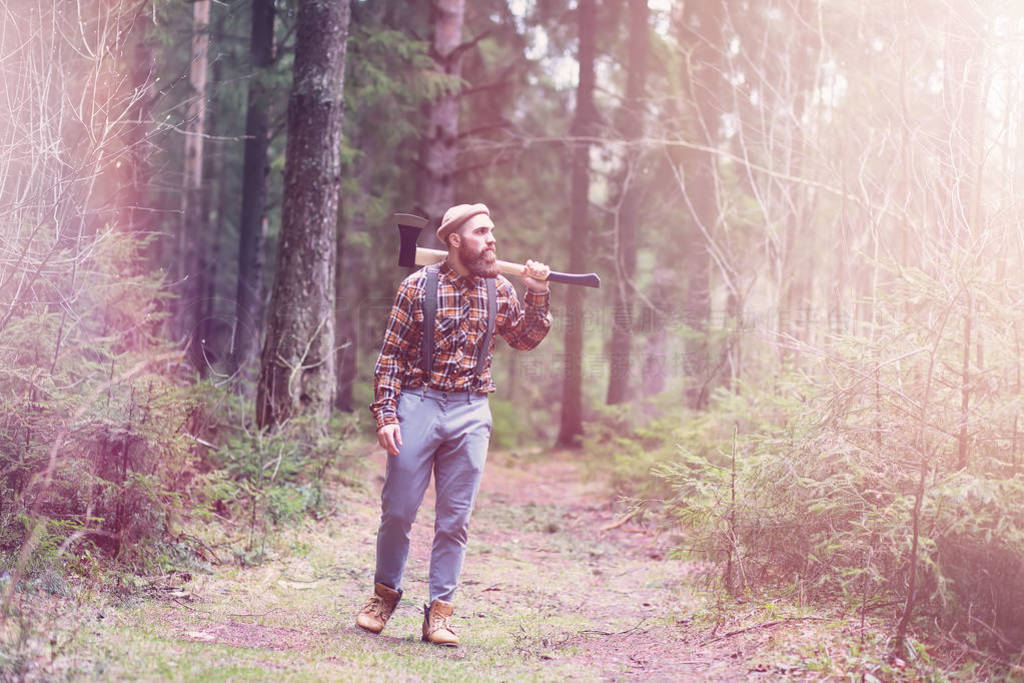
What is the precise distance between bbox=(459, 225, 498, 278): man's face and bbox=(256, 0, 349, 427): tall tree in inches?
186

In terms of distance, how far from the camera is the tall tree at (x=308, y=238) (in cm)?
949

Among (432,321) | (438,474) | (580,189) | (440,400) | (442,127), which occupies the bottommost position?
(438,474)

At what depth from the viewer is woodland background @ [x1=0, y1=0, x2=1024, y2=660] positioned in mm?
5113

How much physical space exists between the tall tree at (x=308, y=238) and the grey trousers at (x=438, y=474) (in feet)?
15.0

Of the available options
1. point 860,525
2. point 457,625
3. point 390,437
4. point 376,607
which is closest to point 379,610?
point 376,607

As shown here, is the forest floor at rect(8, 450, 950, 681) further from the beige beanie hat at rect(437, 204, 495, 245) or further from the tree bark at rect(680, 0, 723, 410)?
the tree bark at rect(680, 0, 723, 410)

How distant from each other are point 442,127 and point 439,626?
12.5 m

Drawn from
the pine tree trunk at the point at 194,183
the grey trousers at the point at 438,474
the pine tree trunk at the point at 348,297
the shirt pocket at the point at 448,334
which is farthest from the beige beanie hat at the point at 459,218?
the pine tree trunk at the point at 348,297

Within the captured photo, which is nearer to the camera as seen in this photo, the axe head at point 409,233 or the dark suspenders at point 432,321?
the dark suspenders at point 432,321

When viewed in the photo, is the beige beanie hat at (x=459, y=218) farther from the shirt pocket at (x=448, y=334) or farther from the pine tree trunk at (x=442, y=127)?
the pine tree trunk at (x=442, y=127)

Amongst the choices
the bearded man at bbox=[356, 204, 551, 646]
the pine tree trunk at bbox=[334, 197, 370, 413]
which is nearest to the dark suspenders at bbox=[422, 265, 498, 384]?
the bearded man at bbox=[356, 204, 551, 646]

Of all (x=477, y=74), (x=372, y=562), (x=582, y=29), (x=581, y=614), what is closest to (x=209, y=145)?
(x=477, y=74)

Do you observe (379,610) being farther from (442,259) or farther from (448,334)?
(442,259)

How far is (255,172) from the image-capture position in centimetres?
1669
